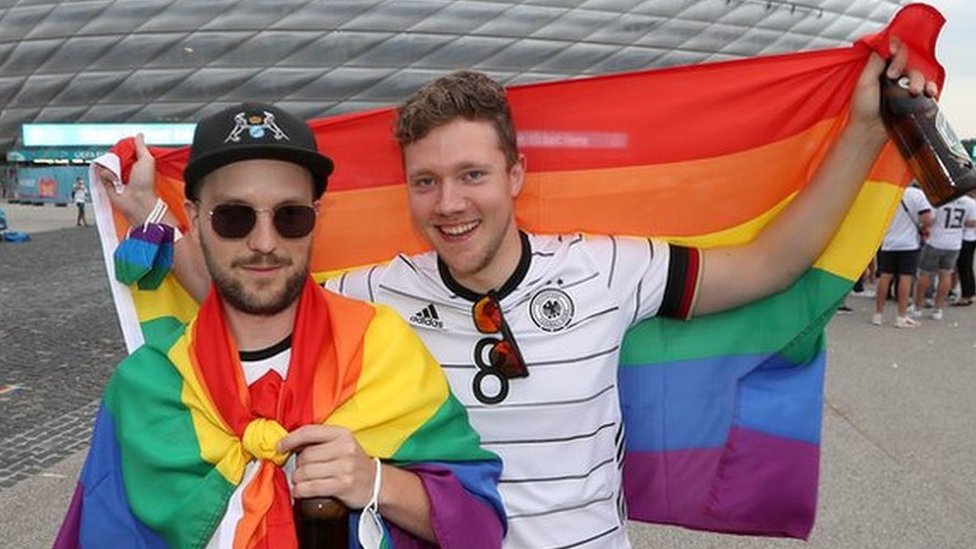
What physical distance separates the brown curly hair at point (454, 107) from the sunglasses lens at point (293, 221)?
0.39m

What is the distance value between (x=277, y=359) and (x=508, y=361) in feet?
1.85

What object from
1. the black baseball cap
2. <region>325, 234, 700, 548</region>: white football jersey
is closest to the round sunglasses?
the black baseball cap

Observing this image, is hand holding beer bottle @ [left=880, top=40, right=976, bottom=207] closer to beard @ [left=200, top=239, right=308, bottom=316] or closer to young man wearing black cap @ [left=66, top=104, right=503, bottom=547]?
young man wearing black cap @ [left=66, top=104, right=503, bottom=547]

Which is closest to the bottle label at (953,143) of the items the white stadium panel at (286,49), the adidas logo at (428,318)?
the adidas logo at (428,318)

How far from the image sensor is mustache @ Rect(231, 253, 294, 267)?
1779mm

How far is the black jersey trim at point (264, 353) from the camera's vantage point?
1.84 metres

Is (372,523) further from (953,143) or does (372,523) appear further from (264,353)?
(953,143)

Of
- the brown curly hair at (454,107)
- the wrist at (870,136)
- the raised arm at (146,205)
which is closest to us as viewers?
the brown curly hair at (454,107)

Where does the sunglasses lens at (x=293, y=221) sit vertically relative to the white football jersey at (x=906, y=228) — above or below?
above

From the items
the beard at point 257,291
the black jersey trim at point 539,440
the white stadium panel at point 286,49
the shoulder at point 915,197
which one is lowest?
the shoulder at point 915,197

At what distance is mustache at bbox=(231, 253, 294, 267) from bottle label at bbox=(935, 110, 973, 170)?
1706 millimetres

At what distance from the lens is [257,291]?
1.78 m

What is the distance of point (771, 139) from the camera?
8.99ft

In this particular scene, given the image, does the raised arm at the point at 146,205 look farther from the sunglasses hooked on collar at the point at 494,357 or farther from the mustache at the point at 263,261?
the sunglasses hooked on collar at the point at 494,357
